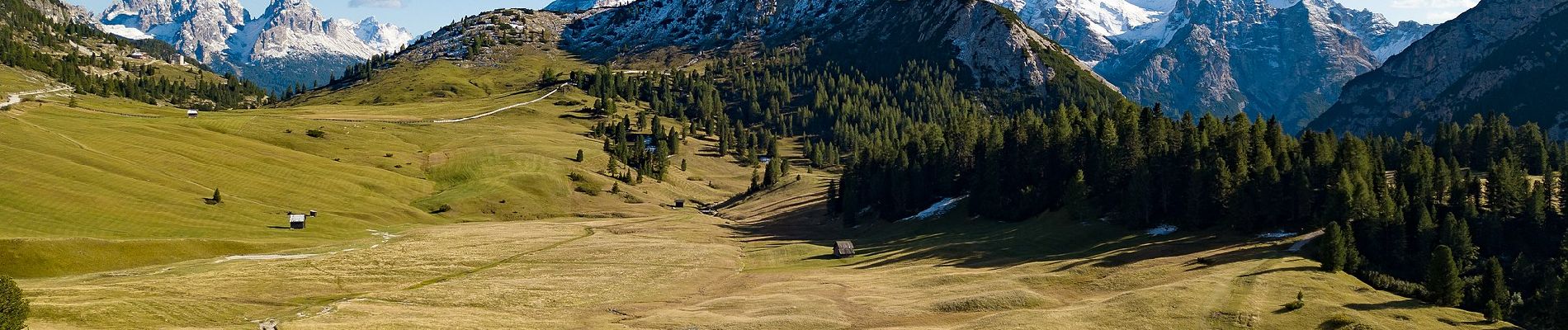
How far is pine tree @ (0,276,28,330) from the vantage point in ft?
180

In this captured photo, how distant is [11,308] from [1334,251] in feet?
314

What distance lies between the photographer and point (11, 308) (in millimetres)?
56719

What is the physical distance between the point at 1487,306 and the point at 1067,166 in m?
82.0

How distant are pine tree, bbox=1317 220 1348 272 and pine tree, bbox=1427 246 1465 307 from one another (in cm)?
937

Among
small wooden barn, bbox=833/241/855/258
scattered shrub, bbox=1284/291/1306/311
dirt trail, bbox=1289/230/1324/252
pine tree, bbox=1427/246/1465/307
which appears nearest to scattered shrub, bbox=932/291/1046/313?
scattered shrub, bbox=1284/291/1306/311

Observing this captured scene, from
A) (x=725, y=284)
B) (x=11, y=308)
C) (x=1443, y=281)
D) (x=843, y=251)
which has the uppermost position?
(x=1443, y=281)

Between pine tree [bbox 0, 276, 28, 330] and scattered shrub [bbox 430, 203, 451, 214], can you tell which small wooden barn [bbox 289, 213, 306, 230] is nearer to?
scattered shrub [bbox 430, 203, 451, 214]

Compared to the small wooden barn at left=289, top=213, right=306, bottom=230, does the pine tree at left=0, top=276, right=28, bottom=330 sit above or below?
above

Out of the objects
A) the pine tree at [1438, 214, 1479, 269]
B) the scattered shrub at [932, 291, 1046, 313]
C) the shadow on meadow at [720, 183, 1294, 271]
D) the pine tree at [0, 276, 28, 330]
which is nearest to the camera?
the pine tree at [0, 276, 28, 330]

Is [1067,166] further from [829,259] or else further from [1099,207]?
[829,259]

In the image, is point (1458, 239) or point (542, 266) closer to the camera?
point (1458, 239)

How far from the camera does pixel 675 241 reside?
13800 cm

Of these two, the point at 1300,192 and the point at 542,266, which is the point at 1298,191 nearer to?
the point at 1300,192

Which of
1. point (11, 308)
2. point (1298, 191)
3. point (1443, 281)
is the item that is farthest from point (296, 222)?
point (1443, 281)
